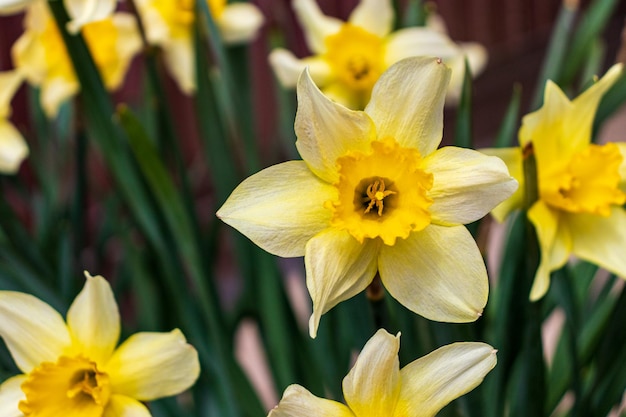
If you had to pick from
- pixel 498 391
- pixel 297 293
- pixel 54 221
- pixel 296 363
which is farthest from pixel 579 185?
pixel 297 293

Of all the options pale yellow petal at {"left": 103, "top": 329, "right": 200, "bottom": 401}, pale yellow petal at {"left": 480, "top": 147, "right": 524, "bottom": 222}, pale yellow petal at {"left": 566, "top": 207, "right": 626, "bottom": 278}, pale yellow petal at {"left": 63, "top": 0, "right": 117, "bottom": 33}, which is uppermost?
pale yellow petal at {"left": 63, "top": 0, "right": 117, "bottom": 33}

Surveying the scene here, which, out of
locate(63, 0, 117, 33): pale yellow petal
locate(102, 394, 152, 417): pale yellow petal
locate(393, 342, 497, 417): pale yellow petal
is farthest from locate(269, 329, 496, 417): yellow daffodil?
locate(63, 0, 117, 33): pale yellow petal

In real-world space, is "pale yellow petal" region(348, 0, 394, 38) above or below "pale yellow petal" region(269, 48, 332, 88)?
above

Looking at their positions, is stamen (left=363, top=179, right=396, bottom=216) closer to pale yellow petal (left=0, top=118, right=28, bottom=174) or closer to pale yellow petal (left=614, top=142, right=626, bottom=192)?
pale yellow petal (left=614, top=142, right=626, bottom=192)

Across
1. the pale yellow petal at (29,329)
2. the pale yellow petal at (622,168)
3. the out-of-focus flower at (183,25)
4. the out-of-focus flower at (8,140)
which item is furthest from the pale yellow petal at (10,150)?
the pale yellow petal at (622,168)

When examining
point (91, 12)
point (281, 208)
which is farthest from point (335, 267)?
point (91, 12)

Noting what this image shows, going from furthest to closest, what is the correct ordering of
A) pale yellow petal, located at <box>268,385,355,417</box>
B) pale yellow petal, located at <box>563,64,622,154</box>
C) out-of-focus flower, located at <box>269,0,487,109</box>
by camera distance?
out-of-focus flower, located at <box>269,0,487,109</box>, pale yellow petal, located at <box>563,64,622,154</box>, pale yellow petal, located at <box>268,385,355,417</box>

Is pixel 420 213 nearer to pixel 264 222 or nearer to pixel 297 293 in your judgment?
pixel 264 222
